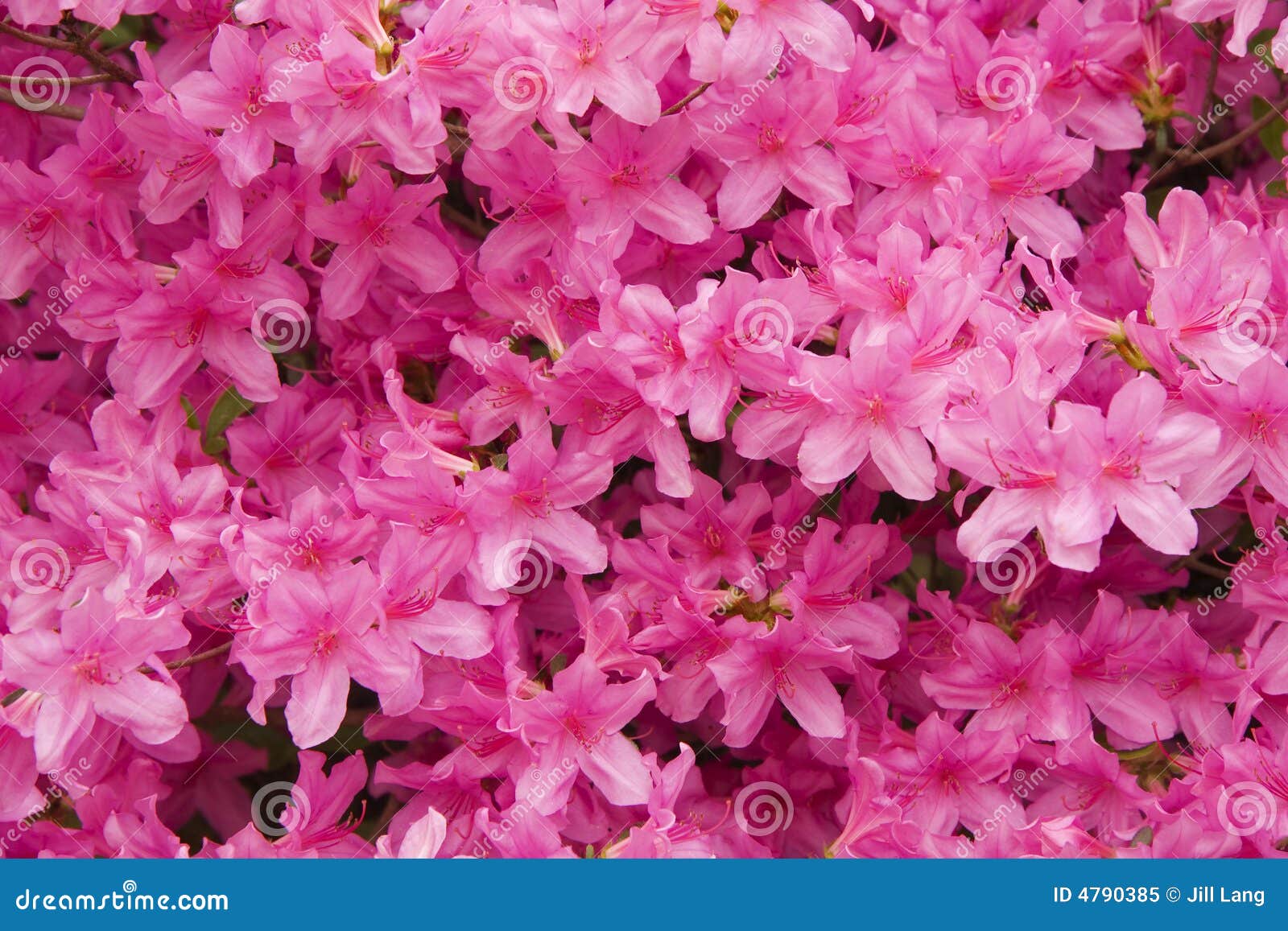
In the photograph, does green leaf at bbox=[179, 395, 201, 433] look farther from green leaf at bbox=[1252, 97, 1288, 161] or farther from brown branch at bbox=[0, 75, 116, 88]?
green leaf at bbox=[1252, 97, 1288, 161]

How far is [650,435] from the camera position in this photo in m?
1.75

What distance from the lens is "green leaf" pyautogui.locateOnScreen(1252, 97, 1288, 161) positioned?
2.09 metres

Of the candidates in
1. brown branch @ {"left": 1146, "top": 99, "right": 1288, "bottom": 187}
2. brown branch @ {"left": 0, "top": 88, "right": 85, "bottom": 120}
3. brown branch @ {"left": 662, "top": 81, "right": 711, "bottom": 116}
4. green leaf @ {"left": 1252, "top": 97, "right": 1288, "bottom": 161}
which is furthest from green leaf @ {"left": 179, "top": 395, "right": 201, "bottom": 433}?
green leaf @ {"left": 1252, "top": 97, "right": 1288, "bottom": 161}

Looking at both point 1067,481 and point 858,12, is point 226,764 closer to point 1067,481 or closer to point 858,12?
point 1067,481

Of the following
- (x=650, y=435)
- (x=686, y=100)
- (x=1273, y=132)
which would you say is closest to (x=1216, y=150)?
(x=1273, y=132)

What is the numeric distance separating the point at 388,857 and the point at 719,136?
1.02m

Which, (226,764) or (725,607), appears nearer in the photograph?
(725,607)

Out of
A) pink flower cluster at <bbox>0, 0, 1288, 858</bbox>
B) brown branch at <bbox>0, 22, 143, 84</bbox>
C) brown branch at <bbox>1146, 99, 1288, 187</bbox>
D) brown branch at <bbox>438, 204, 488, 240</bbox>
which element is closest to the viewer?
pink flower cluster at <bbox>0, 0, 1288, 858</bbox>

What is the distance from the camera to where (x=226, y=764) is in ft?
7.09

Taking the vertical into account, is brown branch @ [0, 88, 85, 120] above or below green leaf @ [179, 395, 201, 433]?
above

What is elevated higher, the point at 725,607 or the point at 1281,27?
the point at 1281,27

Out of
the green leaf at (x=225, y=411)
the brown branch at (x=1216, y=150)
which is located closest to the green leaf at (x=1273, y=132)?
the brown branch at (x=1216, y=150)

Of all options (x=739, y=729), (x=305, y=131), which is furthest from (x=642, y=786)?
(x=305, y=131)

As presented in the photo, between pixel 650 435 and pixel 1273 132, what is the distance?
115 centimetres
